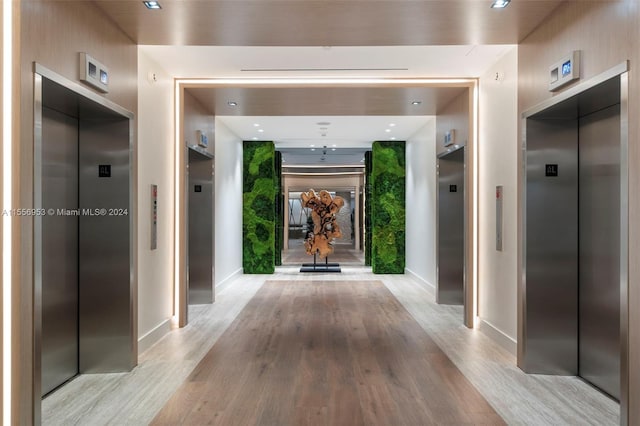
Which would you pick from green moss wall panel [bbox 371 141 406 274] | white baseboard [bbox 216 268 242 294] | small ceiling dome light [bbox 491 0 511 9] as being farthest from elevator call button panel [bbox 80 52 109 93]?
green moss wall panel [bbox 371 141 406 274]

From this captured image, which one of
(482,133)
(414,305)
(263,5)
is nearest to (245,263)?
(414,305)

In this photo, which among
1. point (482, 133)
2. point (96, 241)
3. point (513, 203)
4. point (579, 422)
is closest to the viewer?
point (579, 422)

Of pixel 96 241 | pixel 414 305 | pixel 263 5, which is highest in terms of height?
pixel 263 5

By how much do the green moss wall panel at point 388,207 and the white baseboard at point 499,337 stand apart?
5.12 meters

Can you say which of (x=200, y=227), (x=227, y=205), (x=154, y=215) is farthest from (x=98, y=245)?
(x=227, y=205)

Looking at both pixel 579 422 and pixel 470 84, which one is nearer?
pixel 579 422

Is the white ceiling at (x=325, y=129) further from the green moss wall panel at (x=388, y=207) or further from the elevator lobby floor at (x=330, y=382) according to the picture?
the elevator lobby floor at (x=330, y=382)

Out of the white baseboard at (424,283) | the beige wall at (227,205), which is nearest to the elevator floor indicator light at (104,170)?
the beige wall at (227,205)

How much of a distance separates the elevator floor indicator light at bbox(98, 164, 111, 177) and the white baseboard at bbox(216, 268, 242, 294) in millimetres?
4375

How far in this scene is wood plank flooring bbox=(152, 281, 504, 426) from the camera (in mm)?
3250

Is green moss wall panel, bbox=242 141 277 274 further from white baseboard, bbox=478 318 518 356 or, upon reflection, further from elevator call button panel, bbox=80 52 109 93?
elevator call button panel, bbox=80 52 109 93

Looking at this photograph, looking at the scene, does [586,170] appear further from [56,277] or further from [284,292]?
[284,292]

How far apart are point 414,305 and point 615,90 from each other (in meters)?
4.63

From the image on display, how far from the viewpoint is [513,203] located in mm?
4613
